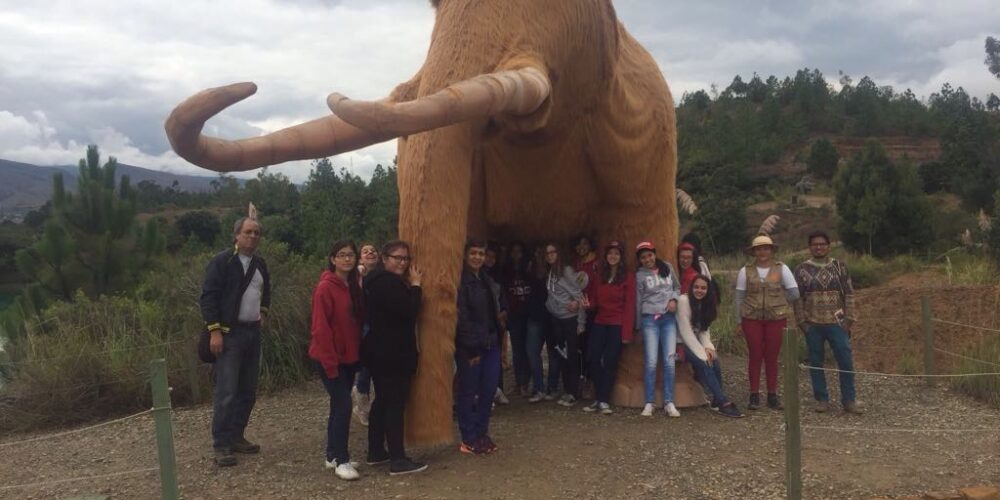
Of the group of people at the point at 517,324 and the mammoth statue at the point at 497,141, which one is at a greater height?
the mammoth statue at the point at 497,141

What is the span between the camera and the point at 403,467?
3.88 m

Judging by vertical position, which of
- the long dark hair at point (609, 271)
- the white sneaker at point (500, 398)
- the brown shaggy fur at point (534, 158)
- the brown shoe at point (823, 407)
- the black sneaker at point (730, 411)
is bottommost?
the brown shoe at point (823, 407)

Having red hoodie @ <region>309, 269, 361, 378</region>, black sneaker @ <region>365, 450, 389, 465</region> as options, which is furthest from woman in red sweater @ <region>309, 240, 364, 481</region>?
black sneaker @ <region>365, 450, 389, 465</region>

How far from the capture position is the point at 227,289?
423 centimetres

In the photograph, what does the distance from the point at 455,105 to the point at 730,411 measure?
120 inches

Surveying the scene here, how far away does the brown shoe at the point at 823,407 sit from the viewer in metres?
5.31

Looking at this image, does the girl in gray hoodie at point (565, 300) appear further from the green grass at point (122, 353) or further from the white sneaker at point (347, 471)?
the green grass at point (122, 353)

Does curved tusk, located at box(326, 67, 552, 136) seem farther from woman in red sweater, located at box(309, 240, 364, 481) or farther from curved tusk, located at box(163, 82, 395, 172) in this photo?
woman in red sweater, located at box(309, 240, 364, 481)

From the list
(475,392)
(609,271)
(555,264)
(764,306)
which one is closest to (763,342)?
(764,306)

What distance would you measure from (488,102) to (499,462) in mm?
1949

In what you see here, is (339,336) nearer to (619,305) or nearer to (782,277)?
(619,305)

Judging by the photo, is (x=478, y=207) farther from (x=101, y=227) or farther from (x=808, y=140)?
(x=808, y=140)

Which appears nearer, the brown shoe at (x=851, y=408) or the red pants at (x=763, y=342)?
the red pants at (x=763, y=342)

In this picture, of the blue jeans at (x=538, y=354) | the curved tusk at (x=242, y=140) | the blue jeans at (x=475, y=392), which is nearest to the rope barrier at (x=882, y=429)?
the blue jeans at (x=538, y=354)
